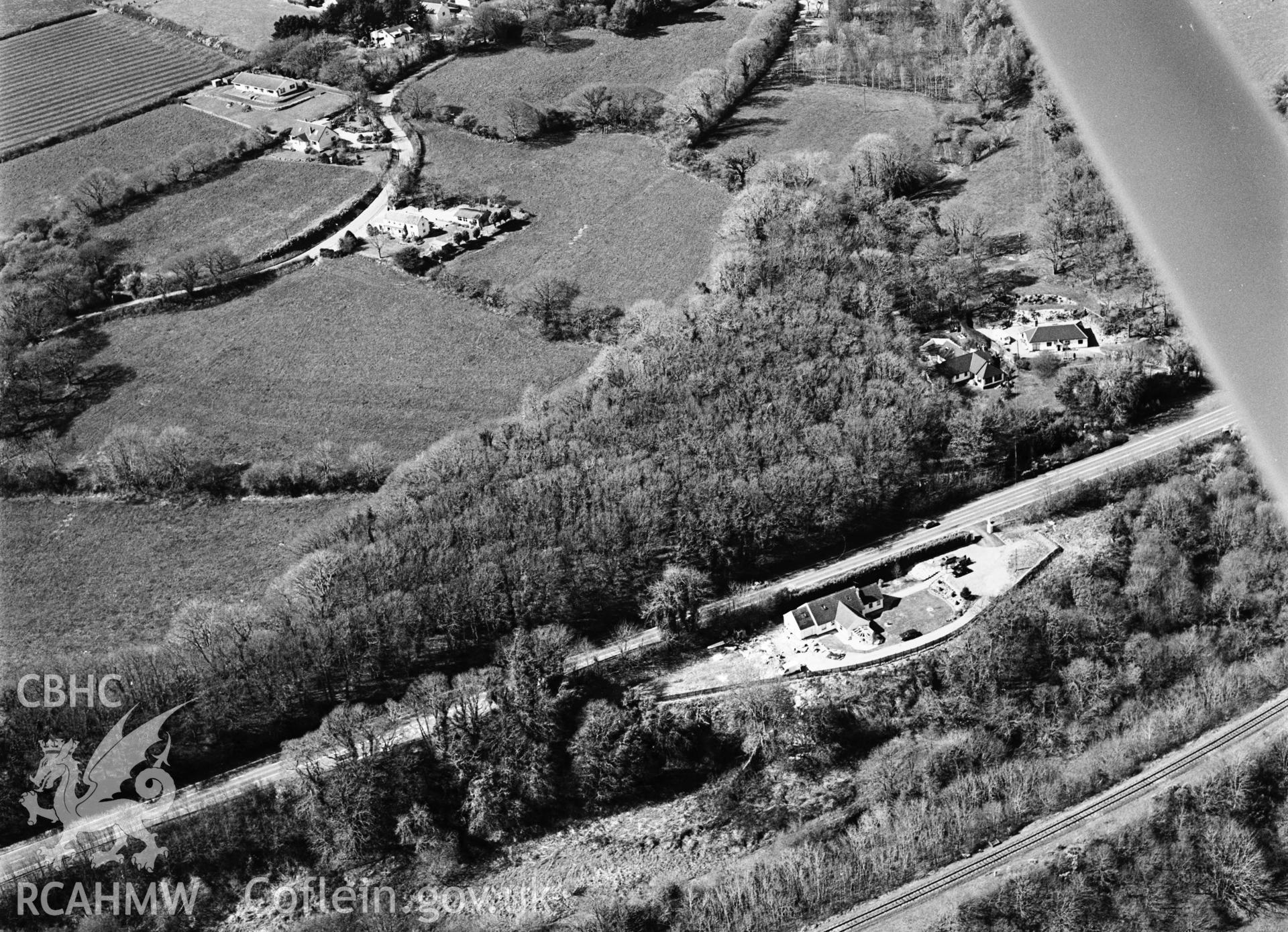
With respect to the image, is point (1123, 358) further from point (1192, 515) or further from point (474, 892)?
point (474, 892)

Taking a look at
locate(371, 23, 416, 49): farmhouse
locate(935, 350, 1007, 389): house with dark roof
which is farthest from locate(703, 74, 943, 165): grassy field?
locate(371, 23, 416, 49): farmhouse

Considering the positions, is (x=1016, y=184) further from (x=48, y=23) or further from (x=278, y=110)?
(x=48, y=23)

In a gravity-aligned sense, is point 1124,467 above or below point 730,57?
below

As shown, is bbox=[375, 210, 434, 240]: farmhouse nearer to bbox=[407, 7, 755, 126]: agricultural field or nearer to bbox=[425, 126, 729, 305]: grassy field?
bbox=[425, 126, 729, 305]: grassy field


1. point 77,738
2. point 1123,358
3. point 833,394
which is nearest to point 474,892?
point 77,738

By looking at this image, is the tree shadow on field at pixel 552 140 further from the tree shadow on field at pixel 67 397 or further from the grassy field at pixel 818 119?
the tree shadow on field at pixel 67 397

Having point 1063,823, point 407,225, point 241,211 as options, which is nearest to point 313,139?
point 241,211

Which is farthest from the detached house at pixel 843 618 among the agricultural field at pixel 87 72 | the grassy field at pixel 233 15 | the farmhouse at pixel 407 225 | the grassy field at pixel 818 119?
→ the grassy field at pixel 233 15

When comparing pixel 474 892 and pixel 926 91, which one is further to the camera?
pixel 926 91
